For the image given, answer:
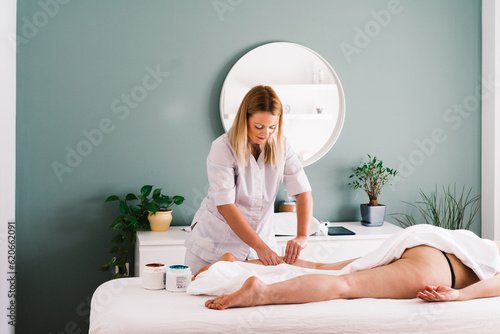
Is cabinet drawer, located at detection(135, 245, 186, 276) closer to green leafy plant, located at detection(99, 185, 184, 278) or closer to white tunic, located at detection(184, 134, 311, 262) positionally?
green leafy plant, located at detection(99, 185, 184, 278)

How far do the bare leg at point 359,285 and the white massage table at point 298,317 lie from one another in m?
0.03

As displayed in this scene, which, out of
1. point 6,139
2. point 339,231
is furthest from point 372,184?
point 6,139

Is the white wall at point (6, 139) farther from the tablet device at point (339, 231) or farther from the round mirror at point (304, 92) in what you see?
the tablet device at point (339, 231)

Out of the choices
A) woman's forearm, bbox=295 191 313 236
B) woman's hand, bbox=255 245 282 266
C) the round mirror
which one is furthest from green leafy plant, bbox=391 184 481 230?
woman's hand, bbox=255 245 282 266

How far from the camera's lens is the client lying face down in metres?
1.61

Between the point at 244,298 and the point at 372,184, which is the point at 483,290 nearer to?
the point at 244,298

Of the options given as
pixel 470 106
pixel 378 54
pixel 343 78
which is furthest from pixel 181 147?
pixel 470 106

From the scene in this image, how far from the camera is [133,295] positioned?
1.72 m

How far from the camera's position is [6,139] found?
253 centimetres

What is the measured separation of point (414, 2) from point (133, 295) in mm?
2637

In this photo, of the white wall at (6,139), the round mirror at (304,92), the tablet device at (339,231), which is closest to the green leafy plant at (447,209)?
the tablet device at (339,231)

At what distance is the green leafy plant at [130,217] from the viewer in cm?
280

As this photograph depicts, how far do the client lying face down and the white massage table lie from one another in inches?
1.3

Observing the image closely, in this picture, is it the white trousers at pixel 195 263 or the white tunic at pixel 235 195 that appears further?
the white trousers at pixel 195 263
